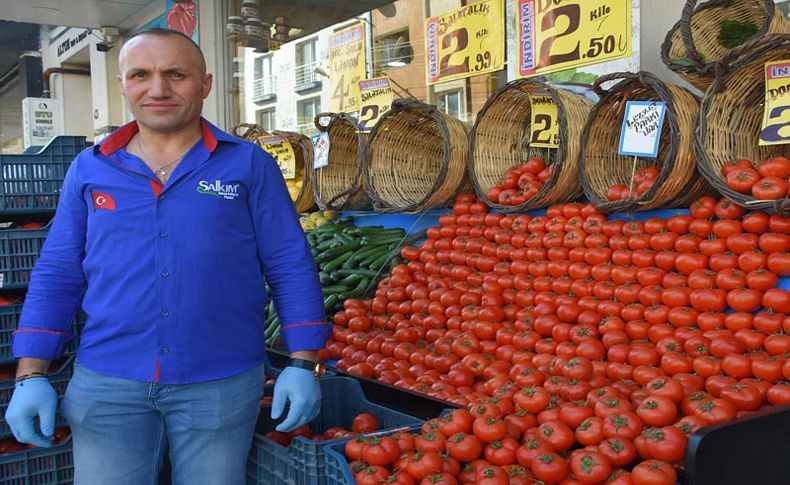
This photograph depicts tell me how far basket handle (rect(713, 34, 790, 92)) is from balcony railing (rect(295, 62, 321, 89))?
4775 mm

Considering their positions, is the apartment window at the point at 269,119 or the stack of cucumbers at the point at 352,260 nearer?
the stack of cucumbers at the point at 352,260

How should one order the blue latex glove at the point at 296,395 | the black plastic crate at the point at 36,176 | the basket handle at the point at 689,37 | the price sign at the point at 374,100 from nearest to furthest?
the blue latex glove at the point at 296,395, the black plastic crate at the point at 36,176, the basket handle at the point at 689,37, the price sign at the point at 374,100

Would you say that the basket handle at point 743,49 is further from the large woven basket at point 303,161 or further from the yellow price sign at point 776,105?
the large woven basket at point 303,161

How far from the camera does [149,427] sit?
2.13m

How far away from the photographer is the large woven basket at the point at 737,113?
2961 mm

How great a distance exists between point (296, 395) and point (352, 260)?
2835mm

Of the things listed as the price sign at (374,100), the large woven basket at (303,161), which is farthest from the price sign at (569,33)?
the large woven basket at (303,161)

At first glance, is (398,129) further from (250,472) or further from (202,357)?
(202,357)

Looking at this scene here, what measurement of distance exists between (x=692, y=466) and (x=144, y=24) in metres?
9.48

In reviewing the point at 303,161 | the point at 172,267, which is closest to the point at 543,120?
the point at 172,267

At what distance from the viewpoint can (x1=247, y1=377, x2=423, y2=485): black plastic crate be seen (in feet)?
7.89

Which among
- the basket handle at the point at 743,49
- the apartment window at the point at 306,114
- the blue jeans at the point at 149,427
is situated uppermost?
the apartment window at the point at 306,114

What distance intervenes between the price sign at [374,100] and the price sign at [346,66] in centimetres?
92

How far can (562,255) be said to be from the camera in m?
3.73
